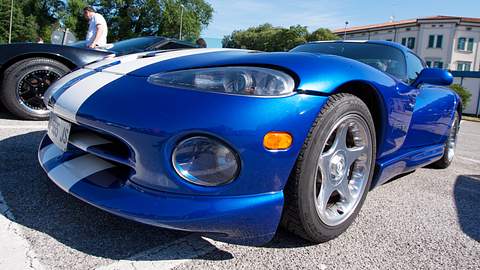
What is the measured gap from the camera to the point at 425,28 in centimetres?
4541

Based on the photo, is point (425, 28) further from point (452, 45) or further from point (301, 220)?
point (301, 220)

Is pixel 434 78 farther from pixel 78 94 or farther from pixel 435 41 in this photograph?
pixel 435 41

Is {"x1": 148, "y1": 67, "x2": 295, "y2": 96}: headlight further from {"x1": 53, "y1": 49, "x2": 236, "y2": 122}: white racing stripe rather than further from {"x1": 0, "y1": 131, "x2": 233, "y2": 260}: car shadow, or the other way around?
{"x1": 0, "y1": 131, "x2": 233, "y2": 260}: car shadow

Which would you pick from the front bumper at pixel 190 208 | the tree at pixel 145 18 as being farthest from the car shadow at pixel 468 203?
the tree at pixel 145 18

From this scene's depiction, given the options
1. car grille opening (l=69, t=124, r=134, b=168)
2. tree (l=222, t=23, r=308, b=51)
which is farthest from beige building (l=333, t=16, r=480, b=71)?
car grille opening (l=69, t=124, r=134, b=168)

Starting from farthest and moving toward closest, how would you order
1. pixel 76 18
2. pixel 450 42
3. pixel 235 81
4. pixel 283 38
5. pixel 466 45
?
pixel 283 38, pixel 76 18, pixel 466 45, pixel 450 42, pixel 235 81

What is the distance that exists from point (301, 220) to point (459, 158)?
409 cm

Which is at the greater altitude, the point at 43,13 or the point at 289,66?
the point at 43,13

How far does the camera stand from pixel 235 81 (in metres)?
1.50

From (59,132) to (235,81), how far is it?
3.24ft

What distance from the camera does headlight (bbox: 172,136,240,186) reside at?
1.41m

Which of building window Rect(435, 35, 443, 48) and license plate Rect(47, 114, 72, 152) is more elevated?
building window Rect(435, 35, 443, 48)

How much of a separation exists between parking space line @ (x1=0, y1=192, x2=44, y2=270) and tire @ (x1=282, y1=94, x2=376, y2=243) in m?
1.03

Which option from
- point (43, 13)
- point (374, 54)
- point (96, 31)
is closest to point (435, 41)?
point (96, 31)
